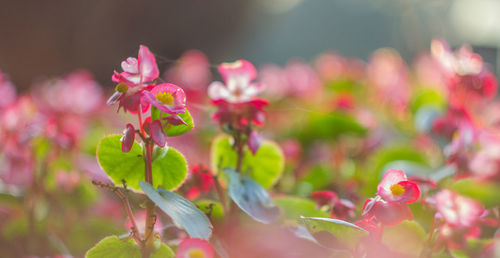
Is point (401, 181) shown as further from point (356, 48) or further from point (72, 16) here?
point (356, 48)

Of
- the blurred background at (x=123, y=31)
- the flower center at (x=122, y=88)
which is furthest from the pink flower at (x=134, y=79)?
the blurred background at (x=123, y=31)

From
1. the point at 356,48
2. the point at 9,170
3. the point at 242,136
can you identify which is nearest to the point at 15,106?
the point at 9,170

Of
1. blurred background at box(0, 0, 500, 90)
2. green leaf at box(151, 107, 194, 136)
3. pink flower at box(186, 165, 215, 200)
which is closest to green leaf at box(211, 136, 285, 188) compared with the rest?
pink flower at box(186, 165, 215, 200)

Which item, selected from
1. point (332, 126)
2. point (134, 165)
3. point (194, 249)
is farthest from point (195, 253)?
point (332, 126)

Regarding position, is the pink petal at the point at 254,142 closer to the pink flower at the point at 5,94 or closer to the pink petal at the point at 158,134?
the pink petal at the point at 158,134

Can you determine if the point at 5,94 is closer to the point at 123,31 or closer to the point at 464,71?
the point at 464,71

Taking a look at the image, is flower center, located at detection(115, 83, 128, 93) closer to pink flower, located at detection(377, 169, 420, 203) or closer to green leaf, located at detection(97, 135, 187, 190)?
green leaf, located at detection(97, 135, 187, 190)
